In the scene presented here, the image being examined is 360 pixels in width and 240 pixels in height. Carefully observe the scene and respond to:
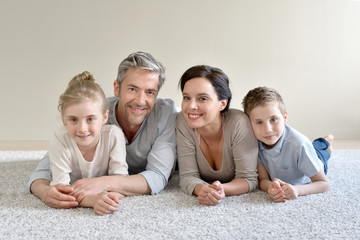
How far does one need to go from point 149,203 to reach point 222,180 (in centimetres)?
46

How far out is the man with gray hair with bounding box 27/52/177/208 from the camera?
1.55m

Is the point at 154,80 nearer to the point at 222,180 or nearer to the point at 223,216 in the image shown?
the point at 222,180

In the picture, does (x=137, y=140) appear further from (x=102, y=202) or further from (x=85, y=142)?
(x=102, y=202)

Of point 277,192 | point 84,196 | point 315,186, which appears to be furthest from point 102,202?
point 315,186

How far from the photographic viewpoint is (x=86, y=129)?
1565 millimetres

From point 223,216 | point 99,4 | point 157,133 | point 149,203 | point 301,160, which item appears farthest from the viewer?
point 99,4

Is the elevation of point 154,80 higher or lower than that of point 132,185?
higher

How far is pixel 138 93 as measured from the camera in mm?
1732

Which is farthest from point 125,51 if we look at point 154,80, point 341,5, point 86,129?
point 341,5

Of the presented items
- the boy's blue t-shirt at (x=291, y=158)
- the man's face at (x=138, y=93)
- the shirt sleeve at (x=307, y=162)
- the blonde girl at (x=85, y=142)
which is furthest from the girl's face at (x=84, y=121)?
→ the shirt sleeve at (x=307, y=162)

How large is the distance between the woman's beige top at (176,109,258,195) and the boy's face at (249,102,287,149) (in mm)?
57

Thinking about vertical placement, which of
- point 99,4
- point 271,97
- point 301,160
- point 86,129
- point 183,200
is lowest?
point 183,200

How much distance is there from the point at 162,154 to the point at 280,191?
0.59m

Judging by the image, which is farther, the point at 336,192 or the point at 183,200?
the point at 336,192
